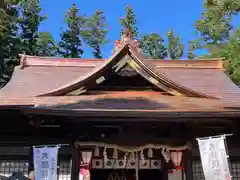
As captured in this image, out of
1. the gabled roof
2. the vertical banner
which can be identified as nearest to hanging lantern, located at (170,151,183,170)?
the gabled roof

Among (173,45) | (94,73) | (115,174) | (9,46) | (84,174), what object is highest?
(173,45)

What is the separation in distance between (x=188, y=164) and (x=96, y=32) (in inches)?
1123

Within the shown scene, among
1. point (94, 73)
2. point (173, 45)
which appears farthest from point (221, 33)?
point (94, 73)

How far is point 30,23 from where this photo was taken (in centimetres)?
2931

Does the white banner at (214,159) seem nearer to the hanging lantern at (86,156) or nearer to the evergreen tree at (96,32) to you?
the hanging lantern at (86,156)

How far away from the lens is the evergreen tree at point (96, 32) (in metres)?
34.1

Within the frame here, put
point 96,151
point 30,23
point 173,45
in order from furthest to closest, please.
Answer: point 173,45 → point 30,23 → point 96,151

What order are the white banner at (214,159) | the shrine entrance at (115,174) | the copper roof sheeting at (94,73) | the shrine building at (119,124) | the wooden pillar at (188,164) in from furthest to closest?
the shrine entrance at (115,174) < the copper roof sheeting at (94,73) < the wooden pillar at (188,164) < the shrine building at (119,124) < the white banner at (214,159)

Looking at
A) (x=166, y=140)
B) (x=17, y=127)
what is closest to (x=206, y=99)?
(x=166, y=140)

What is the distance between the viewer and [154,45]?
1426 inches

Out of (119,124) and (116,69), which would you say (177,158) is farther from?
(116,69)

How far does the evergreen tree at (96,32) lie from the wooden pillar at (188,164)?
87.1 feet

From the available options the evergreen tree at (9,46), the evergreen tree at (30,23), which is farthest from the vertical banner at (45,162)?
the evergreen tree at (30,23)

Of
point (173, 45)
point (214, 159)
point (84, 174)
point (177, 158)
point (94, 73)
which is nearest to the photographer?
point (214, 159)
